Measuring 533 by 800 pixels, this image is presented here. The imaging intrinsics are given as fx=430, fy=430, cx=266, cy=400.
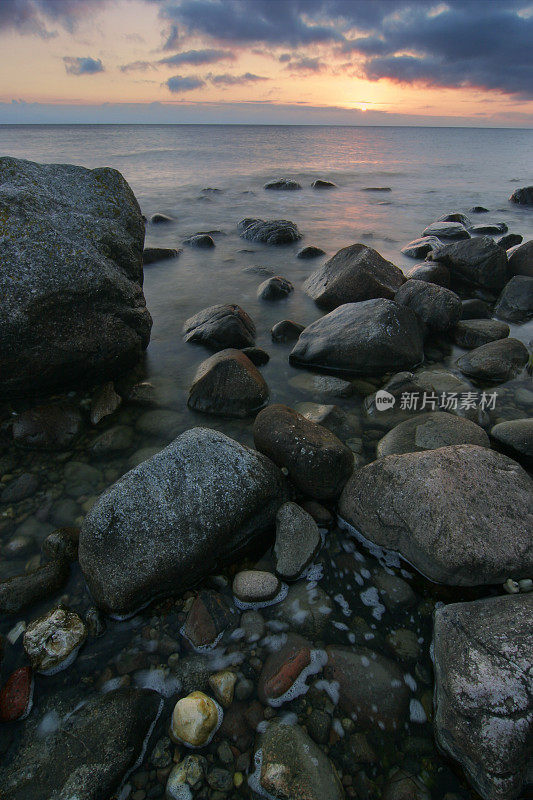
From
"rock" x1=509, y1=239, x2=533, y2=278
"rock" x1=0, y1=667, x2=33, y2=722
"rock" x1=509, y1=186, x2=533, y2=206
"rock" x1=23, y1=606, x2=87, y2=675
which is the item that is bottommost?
"rock" x1=0, y1=667, x2=33, y2=722

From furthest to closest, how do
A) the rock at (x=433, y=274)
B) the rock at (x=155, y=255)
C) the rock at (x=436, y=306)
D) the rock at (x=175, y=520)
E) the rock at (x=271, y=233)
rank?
the rock at (x=271, y=233)
the rock at (x=155, y=255)
the rock at (x=433, y=274)
the rock at (x=436, y=306)
the rock at (x=175, y=520)

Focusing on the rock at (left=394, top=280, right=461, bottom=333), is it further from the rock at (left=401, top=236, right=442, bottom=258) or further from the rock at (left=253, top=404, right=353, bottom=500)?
the rock at (left=401, top=236, right=442, bottom=258)

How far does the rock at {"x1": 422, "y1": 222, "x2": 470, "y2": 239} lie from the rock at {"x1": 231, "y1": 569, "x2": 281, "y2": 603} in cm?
1124

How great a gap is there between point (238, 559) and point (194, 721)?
1.00 metres

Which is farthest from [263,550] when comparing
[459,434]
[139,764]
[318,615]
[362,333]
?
[362,333]

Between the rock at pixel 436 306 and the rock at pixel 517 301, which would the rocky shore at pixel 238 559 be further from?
the rock at pixel 517 301

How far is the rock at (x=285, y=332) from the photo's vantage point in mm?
5918

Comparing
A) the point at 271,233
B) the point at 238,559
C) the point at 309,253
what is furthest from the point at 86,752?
the point at 271,233

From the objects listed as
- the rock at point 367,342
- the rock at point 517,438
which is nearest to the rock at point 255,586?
the rock at point 517,438

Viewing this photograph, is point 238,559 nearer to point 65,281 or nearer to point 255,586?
point 255,586

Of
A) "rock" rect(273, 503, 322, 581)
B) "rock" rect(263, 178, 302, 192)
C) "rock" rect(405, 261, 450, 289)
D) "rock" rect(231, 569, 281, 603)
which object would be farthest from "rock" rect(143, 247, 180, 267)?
"rock" rect(263, 178, 302, 192)

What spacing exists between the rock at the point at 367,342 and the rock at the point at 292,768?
147 inches

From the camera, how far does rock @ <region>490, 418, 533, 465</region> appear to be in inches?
141

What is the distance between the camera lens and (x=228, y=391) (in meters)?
4.35
